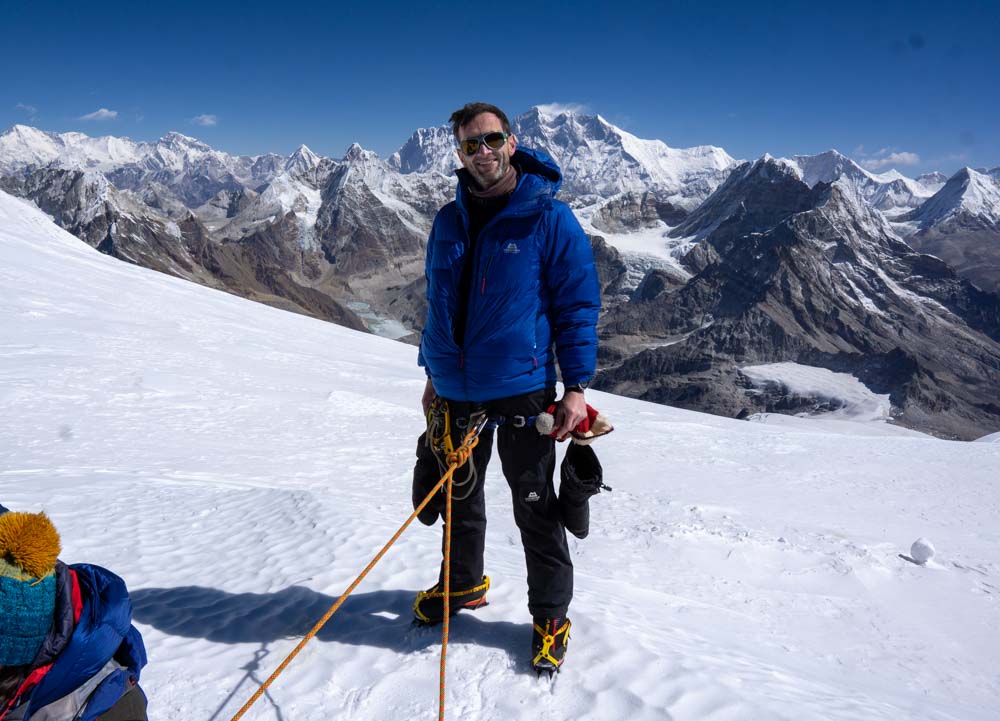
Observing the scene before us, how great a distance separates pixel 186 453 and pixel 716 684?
9178 millimetres

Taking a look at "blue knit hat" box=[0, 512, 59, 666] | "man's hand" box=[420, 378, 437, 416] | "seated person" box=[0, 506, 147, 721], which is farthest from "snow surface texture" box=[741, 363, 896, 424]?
"blue knit hat" box=[0, 512, 59, 666]

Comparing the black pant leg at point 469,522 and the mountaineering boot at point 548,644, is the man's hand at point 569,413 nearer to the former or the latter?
the black pant leg at point 469,522

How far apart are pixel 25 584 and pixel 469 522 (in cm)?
258

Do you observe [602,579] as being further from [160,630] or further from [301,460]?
[301,460]

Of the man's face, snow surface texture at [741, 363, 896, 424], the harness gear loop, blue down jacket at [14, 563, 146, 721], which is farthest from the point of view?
snow surface texture at [741, 363, 896, 424]

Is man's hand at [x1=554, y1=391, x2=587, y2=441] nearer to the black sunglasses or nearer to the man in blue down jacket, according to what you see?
the man in blue down jacket

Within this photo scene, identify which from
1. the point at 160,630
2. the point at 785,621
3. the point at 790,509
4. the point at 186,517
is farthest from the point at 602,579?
the point at 790,509

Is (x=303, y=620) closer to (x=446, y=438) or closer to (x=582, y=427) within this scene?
(x=446, y=438)

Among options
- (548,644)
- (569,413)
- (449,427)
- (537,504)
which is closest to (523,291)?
(569,413)

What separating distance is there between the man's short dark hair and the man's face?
23 mm

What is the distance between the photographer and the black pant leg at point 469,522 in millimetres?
4164

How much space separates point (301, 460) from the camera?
10867 mm

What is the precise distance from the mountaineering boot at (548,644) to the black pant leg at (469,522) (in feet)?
2.15

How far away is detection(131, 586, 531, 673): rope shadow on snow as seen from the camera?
4422 mm
